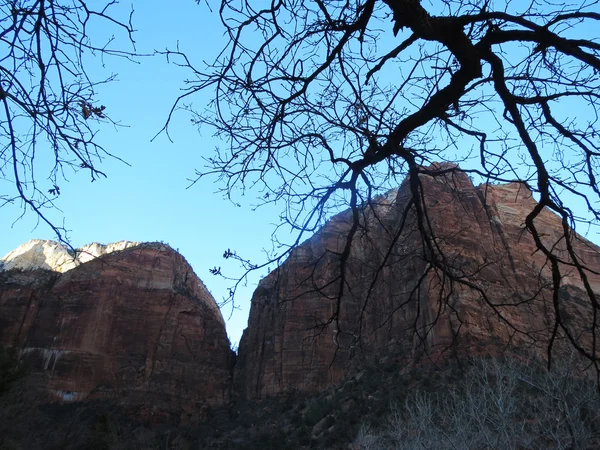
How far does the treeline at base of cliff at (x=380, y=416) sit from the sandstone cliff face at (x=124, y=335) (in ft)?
6.81

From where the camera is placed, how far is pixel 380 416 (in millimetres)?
24844

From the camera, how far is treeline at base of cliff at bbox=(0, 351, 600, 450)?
14.5 metres

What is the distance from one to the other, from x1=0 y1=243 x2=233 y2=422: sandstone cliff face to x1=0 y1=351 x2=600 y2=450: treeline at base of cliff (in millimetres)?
2076

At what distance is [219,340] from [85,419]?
48.3 feet

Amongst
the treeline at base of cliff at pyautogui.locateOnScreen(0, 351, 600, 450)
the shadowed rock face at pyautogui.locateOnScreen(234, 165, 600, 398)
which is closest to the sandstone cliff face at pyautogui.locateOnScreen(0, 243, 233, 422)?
the treeline at base of cliff at pyautogui.locateOnScreen(0, 351, 600, 450)

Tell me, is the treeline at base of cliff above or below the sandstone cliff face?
below

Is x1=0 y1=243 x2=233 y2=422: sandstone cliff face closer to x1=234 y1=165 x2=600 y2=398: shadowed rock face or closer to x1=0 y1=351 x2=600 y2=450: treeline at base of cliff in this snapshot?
x1=0 y1=351 x2=600 y2=450: treeline at base of cliff

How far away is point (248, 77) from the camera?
9.16ft

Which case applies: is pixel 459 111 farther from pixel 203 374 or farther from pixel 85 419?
pixel 203 374

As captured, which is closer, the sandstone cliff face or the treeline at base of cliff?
the treeline at base of cliff

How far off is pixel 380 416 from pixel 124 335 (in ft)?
96.1

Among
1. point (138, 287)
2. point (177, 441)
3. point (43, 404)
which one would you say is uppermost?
point (138, 287)

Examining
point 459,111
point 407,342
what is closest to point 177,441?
point 407,342

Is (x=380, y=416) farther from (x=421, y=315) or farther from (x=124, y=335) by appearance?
(x=124, y=335)
